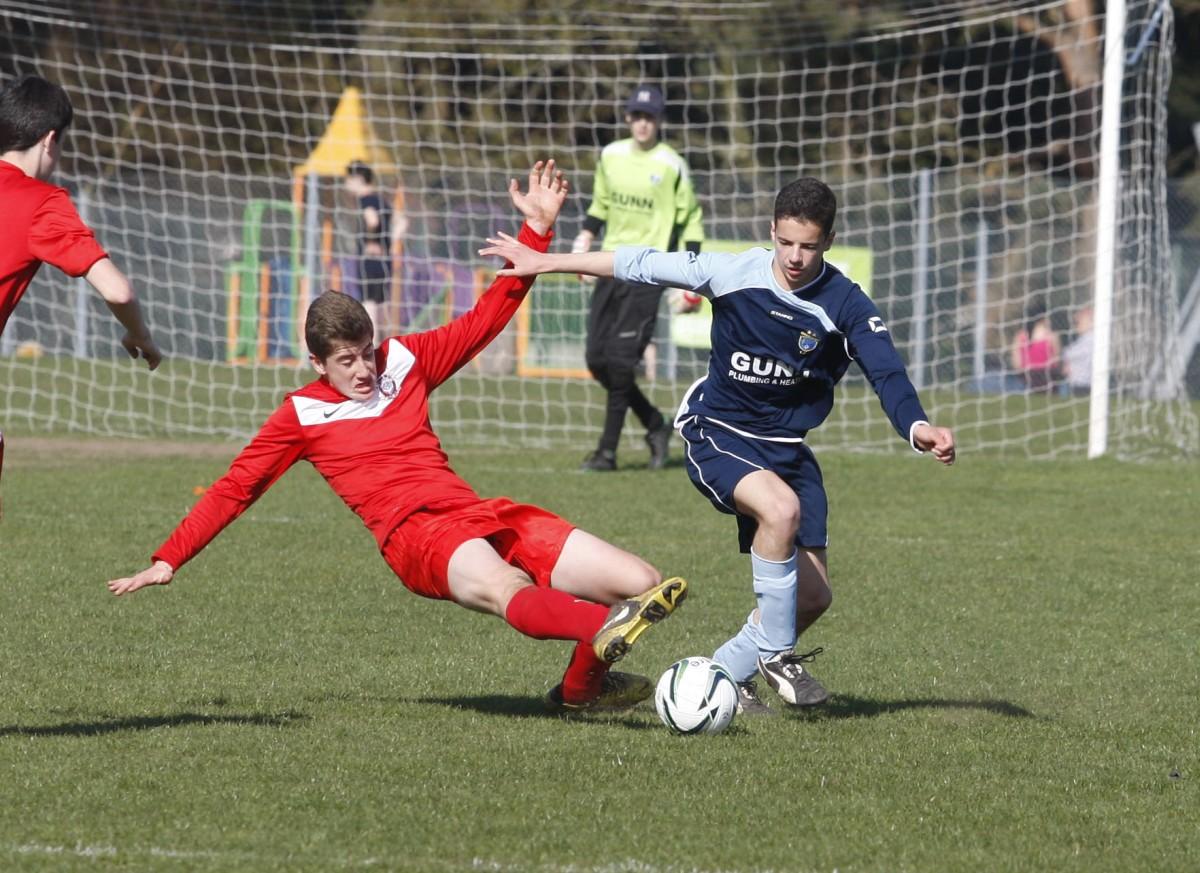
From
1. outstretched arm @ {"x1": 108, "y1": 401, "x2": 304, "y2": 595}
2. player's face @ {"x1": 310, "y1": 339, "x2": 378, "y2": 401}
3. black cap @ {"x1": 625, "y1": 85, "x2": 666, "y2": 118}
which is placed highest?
black cap @ {"x1": 625, "y1": 85, "x2": 666, "y2": 118}

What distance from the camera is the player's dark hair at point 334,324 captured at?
18.2 ft

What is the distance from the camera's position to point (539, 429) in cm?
1575

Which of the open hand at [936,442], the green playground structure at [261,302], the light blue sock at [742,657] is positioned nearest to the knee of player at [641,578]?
the light blue sock at [742,657]

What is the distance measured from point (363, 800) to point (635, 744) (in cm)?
103

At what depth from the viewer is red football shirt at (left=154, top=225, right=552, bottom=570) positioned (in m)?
5.54

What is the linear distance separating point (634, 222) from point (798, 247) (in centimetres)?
672

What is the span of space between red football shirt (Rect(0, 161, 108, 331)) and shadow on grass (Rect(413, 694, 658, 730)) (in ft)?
5.99

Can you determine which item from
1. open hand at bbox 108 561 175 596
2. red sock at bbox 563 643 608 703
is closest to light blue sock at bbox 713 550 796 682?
red sock at bbox 563 643 608 703

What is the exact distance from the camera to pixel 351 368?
561 cm

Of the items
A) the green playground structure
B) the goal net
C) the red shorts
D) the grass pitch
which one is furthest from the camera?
the green playground structure

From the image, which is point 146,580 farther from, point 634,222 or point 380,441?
point 634,222

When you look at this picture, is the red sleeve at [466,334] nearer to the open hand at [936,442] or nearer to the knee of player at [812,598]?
the knee of player at [812,598]

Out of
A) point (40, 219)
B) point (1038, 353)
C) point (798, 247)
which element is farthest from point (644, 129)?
point (1038, 353)

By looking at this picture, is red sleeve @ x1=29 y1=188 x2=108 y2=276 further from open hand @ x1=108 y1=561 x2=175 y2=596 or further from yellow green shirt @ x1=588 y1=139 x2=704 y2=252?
yellow green shirt @ x1=588 y1=139 x2=704 y2=252
